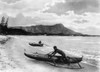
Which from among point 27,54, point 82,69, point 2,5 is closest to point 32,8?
point 2,5

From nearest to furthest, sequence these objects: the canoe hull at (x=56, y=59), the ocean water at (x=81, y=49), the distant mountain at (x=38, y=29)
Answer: the canoe hull at (x=56, y=59) → the distant mountain at (x=38, y=29) → the ocean water at (x=81, y=49)

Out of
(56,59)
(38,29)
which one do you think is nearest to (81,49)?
(38,29)

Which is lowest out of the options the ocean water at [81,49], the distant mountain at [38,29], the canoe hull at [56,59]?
the ocean water at [81,49]

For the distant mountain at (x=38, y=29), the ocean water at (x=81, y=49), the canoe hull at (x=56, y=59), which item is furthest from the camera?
the ocean water at (x=81, y=49)

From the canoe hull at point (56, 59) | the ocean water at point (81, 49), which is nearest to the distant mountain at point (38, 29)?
the canoe hull at point (56, 59)

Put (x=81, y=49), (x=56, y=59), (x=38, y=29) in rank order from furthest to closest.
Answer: (x=81, y=49) < (x=38, y=29) < (x=56, y=59)

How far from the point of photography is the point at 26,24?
479 cm

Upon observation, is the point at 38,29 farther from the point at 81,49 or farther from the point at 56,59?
the point at 81,49

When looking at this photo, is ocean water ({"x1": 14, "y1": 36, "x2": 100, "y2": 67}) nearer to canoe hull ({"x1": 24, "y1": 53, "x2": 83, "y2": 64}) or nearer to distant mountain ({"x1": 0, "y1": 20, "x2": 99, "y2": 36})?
canoe hull ({"x1": 24, "y1": 53, "x2": 83, "y2": 64})

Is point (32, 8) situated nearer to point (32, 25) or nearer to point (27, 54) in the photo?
point (32, 25)

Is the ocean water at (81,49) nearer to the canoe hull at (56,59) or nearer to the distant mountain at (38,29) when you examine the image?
the canoe hull at (56,59)

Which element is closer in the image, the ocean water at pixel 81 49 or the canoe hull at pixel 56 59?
the canoe hull at pixel 56 59

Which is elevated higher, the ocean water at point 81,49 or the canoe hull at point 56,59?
the canoe hull at point 56,59

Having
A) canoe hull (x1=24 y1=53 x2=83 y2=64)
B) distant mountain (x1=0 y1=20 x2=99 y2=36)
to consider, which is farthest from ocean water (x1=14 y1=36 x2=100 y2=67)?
distant mountain (x1=0 y1=20 x2=99 y2=36)
